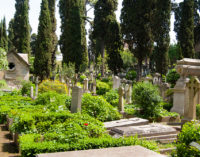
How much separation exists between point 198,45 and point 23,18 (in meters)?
26.2

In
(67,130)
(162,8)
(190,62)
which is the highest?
(162,8)

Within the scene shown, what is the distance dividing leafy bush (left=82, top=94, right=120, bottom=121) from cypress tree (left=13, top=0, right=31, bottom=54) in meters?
25.5

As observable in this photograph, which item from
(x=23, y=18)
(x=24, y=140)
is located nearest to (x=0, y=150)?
(x=24, y=140)

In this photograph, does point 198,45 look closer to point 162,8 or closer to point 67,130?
point 162,8

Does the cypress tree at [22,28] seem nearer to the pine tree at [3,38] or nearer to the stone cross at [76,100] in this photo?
the pine tree at [3,38]

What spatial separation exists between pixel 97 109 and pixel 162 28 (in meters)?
19.3

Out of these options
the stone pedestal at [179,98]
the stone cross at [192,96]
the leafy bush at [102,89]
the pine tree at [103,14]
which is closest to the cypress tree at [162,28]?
the pine tree at [103,14]

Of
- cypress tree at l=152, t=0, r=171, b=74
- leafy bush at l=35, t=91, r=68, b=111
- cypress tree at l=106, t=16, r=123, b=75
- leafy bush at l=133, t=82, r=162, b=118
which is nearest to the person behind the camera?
leafy bush at l=35, t=91, r=68, b=111

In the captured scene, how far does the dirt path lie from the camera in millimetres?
6023

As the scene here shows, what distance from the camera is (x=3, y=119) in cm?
1027

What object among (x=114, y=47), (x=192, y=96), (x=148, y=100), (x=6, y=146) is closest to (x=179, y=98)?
(x=148, y=100)

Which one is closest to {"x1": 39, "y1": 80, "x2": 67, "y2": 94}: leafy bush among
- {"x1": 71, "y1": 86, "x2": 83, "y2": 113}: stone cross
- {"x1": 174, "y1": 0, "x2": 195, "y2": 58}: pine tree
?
{"x1": 71, "y1": 86, "x2": 83, "y2": 113}: stone cross

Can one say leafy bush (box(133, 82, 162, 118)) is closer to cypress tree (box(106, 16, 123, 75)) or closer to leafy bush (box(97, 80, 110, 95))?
leafy bush (box(97, 80, 110, 95))

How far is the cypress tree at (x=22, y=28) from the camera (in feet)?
109
